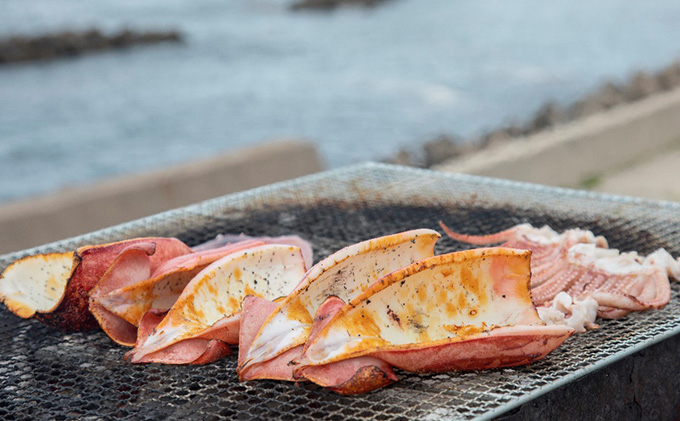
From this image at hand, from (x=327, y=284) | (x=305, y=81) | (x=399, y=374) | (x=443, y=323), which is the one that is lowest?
(x=305, y=81)

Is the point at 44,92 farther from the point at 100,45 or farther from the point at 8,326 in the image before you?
the point at 8,326

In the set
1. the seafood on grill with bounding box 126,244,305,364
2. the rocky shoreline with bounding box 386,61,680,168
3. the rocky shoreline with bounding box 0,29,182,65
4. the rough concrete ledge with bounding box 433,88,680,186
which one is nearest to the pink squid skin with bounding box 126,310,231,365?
Answer: the seafood on grill with bounding box 126,244,305,364

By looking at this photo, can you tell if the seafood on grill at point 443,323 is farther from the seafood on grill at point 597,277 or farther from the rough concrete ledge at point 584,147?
the rough concrete ledge at point 584,147

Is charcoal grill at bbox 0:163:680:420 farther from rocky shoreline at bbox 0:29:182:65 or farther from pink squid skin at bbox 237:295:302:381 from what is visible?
rocky shoreline at bbox 0:29:182:65

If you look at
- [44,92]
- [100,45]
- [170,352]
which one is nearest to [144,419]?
[170,352]

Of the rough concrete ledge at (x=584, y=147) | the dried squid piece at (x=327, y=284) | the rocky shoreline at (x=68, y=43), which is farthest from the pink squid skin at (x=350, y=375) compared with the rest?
the rocky shoreline at (x=68, y=43)

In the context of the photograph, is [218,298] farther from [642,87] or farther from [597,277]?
[642,87]

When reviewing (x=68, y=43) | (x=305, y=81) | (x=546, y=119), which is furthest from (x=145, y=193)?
(x=68, y=43)
